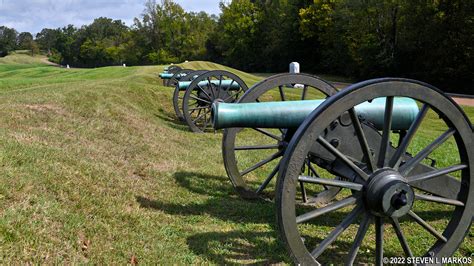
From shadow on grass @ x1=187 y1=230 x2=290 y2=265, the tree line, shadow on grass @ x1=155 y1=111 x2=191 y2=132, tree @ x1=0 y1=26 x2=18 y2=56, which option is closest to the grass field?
shadow on grass @ x1=187 y1=230 x2=290 y2=265

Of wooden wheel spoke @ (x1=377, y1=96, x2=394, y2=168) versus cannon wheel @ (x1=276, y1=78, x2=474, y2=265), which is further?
wooden wheel spoke @ (x1=377, y1=96, x2=394, y2=168)

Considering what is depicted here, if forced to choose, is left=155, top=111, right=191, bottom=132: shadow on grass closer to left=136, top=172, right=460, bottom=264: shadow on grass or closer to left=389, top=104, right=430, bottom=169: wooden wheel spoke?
left=136, top=172, right=460, bottom=264: shadow on grass

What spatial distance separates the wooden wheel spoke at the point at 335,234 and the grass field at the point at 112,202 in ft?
2.78

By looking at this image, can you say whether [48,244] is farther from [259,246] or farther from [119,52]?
[119,52]

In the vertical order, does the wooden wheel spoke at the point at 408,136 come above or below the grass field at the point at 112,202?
above

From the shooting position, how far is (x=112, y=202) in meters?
4.44

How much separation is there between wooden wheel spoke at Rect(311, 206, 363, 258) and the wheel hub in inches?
5.1

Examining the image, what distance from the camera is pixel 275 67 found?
53719 mm

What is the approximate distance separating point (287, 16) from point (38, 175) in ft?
169

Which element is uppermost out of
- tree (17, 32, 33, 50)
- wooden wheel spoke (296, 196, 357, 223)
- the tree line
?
tree (17, 32, 33, 50)

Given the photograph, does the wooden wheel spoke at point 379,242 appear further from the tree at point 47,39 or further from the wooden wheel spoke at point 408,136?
the tree at point 47,39

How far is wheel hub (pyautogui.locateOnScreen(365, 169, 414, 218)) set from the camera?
3.10 meters

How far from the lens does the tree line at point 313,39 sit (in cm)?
2956

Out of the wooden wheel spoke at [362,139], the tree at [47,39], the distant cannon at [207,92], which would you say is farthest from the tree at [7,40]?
the wooden wheel spoke at [362,139]
